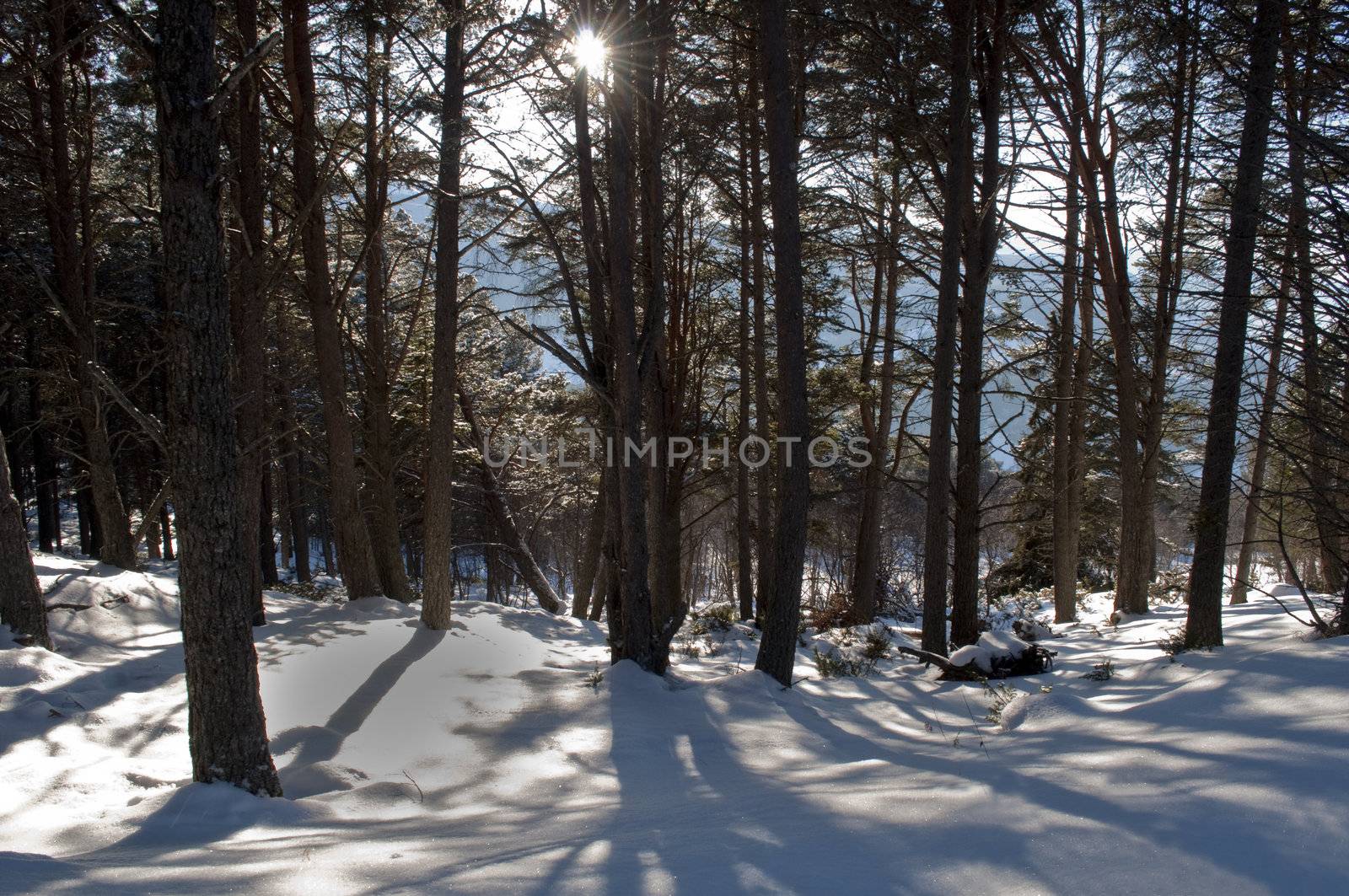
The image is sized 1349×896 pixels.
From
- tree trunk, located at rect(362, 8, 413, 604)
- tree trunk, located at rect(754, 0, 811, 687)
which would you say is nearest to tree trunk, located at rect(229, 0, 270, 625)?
tree trunk, located at rect(362, 8, 413, 604)

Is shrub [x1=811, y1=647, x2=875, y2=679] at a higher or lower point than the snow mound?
lower

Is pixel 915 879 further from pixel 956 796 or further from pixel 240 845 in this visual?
pixel 240 845

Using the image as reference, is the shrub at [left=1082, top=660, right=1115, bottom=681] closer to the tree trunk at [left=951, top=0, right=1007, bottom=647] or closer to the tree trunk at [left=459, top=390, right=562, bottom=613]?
the tree trunk at [left=951, top=0, right=1007, bottom=647]

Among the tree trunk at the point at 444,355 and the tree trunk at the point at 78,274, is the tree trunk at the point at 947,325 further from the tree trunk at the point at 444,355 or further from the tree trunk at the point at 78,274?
the tree trunk at the point at 78,274

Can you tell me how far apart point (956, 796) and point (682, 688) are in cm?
385

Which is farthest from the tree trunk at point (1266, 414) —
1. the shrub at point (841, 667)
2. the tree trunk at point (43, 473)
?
the tree trunk at point (43, 473)

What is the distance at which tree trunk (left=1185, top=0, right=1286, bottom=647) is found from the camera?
6105mm

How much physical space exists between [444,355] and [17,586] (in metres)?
4.02

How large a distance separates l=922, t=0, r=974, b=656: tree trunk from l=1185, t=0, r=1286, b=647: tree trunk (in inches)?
94.1

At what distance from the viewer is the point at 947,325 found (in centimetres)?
861

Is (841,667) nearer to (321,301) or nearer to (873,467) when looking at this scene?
(873,467)

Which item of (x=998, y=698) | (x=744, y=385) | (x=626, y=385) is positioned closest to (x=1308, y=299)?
(x=998, y=698)

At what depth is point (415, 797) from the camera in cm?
408

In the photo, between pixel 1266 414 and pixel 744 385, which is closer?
pixel 1266 414
